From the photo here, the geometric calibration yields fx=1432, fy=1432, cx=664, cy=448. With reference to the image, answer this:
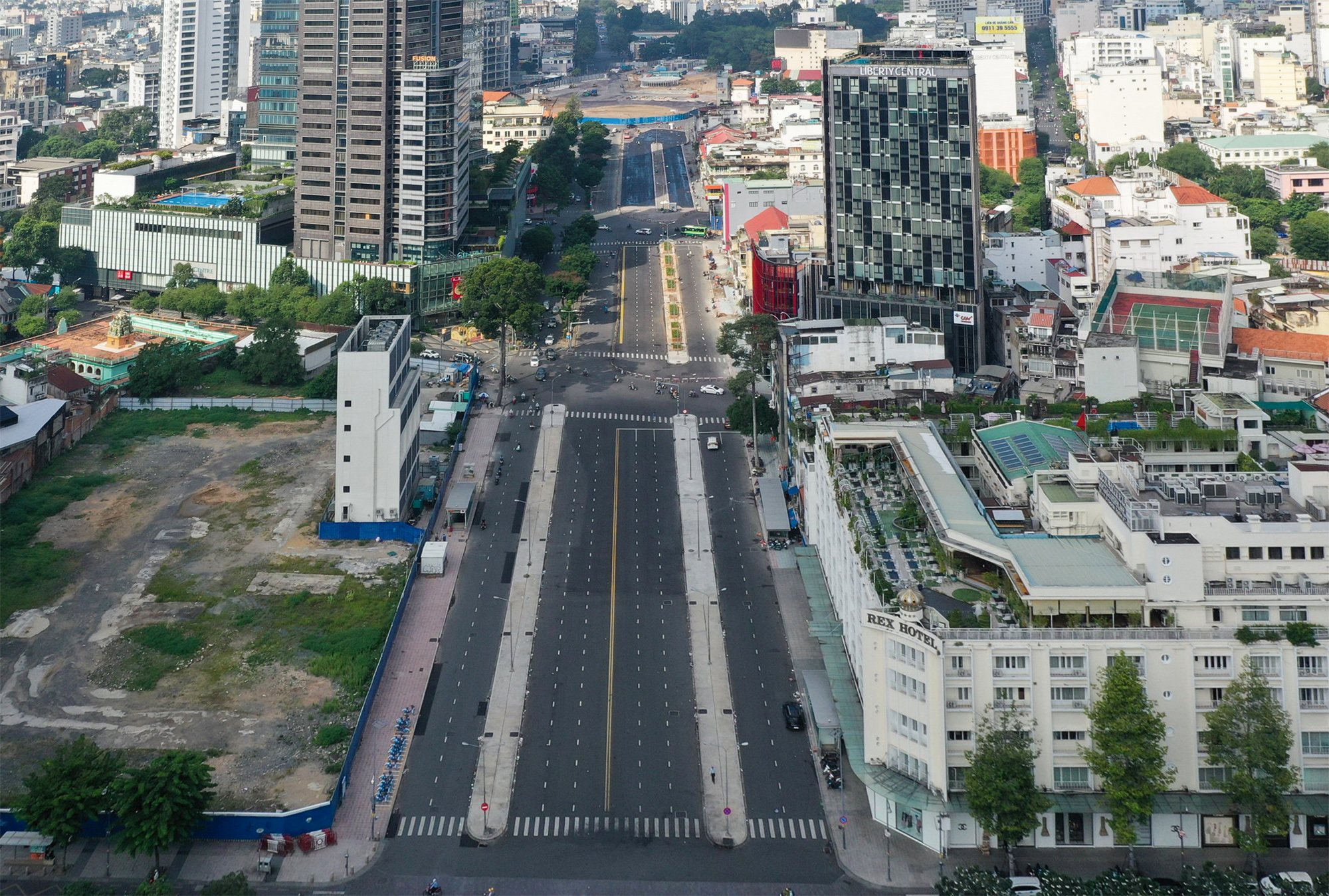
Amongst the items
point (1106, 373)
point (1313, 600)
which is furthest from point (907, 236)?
point (1313, 600)

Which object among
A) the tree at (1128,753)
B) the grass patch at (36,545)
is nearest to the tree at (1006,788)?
the tree at (1128,753)

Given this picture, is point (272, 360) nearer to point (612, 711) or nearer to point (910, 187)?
point (910, 187)

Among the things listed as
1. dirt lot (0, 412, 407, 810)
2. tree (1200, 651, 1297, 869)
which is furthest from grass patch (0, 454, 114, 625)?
tree (1200, 651, 1297, 869)

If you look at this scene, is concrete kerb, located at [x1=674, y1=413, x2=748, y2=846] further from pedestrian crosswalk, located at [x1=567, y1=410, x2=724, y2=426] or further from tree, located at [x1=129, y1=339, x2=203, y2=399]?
tree, located at [x1=129, y1=339, x2=203, y2=399]

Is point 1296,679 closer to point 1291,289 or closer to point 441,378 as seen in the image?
point 1291,289

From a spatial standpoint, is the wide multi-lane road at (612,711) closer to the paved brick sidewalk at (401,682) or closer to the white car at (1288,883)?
the paved brick sidewalk at (401,682)

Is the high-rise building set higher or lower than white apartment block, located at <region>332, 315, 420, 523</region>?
higher
